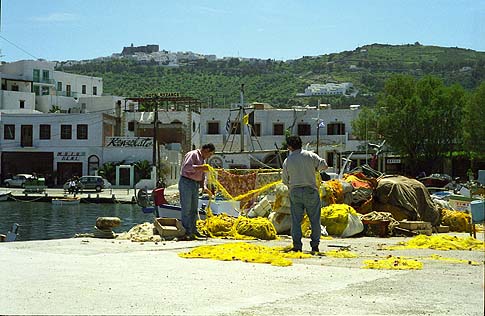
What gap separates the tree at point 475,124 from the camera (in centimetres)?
4825

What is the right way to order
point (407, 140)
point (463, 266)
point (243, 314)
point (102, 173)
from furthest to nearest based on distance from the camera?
point (102, 173)
point (407, 140)
point (463, 266)
point (243, 314)

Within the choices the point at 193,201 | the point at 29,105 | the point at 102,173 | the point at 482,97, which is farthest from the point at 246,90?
the point at 193,201

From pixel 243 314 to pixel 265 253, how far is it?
14.5 ft

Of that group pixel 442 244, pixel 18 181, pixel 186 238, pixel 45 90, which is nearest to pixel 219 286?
pixel 442 244

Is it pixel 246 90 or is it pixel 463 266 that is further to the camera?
pixel 246 90

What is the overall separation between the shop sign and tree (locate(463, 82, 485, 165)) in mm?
38513

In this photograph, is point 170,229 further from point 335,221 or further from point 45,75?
point 45,75

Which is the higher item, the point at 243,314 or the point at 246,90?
the point at 246,90

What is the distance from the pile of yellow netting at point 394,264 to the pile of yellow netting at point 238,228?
4.29 meters


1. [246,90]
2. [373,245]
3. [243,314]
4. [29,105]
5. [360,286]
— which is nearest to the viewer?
[243,314]

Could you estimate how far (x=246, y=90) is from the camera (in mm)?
175750

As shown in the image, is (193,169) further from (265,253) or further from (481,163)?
(481,163)

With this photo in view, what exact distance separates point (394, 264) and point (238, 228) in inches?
203

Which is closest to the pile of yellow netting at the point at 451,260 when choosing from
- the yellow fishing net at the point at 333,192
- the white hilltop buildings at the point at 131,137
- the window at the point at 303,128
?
the yellow fishing net at the point at 333,192
